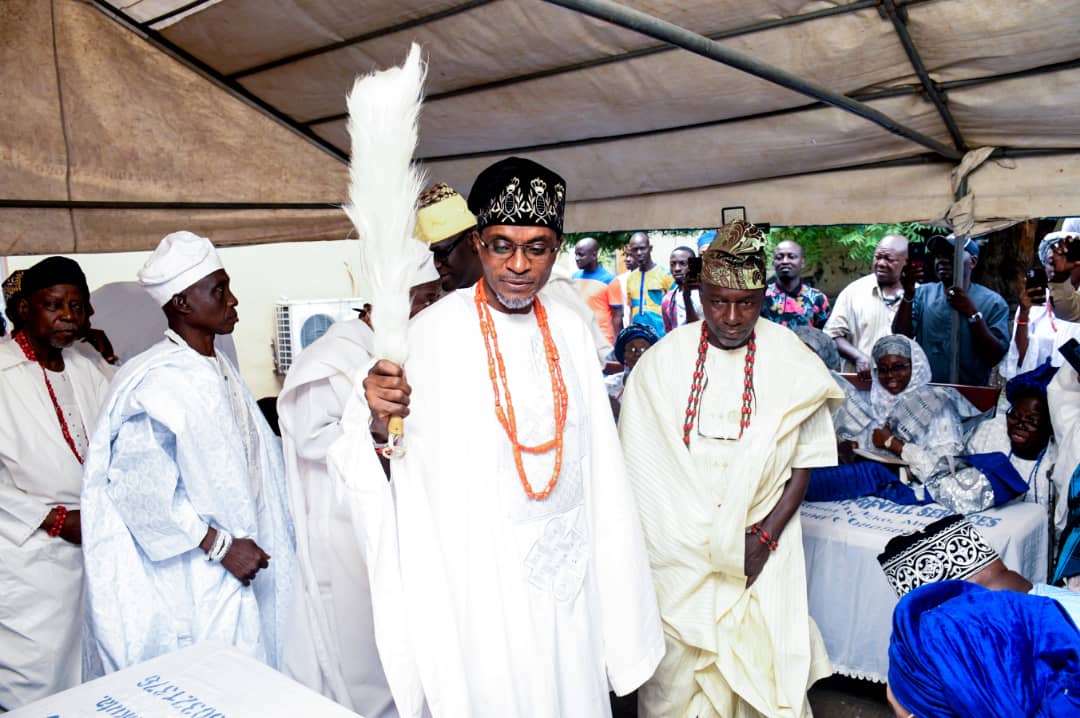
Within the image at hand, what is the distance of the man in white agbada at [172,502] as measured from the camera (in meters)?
2.77

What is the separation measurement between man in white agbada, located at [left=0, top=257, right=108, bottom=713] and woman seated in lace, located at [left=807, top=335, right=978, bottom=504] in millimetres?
3424

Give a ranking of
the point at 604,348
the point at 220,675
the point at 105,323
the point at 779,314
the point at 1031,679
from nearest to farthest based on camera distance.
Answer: the point at 1031,679 < the point at 220,675 < the point at 604,348 < the point at 105,323 < the point at 779,314

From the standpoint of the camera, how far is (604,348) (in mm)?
4074

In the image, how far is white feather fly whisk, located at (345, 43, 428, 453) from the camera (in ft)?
Answer: 5.78

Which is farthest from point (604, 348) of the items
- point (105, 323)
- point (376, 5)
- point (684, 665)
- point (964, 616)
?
point (105, 323)

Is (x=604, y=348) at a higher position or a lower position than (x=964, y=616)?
higher

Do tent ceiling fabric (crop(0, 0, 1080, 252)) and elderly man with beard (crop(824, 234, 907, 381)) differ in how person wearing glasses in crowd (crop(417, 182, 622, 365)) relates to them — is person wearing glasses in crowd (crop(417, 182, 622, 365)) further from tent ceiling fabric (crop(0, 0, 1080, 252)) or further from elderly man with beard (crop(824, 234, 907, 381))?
elderly man with beard (crop(824, 234, 907, 381))

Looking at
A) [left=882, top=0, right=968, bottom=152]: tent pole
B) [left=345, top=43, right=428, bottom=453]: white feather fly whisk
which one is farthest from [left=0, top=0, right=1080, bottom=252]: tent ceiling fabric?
[left=345, top=43, right=428, bottom=453]: white feather fly whisk

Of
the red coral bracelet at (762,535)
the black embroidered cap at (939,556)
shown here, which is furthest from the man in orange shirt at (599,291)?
the black embroidered cap at (939,556)

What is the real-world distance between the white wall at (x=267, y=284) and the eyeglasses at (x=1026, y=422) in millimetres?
9645

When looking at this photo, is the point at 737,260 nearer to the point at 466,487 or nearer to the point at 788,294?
the point at 466,487

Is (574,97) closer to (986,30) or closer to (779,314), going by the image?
(986,30)

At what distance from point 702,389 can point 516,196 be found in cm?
127

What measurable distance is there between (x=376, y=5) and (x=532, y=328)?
177 cm
